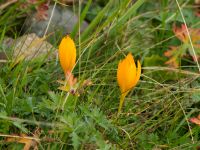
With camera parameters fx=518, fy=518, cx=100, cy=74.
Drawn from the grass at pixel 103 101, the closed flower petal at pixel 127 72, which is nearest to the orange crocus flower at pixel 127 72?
the closed flower petal at pixel 127 72

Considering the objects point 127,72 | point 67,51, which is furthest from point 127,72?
point 67,51

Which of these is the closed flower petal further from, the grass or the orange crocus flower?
the grass

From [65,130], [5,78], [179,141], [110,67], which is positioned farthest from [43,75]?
[179,141]

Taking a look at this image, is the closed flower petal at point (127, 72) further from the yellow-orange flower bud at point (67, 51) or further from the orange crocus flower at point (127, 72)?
the yellow-orange flower bud at point (67, 51)

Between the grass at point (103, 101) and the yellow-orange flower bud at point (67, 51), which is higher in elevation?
the yellow-orange flower bud at point (67, 51)

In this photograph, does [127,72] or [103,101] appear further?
[103,101]

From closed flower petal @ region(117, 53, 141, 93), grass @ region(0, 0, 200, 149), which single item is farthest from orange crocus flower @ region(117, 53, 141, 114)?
grass @ region(0, 0, 200, 149)

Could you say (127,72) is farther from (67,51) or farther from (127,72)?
(67,51)

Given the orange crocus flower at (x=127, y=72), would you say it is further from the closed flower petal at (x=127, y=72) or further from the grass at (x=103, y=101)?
the grass at (x=103, y=101)

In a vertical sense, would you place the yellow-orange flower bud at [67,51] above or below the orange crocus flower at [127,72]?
above
